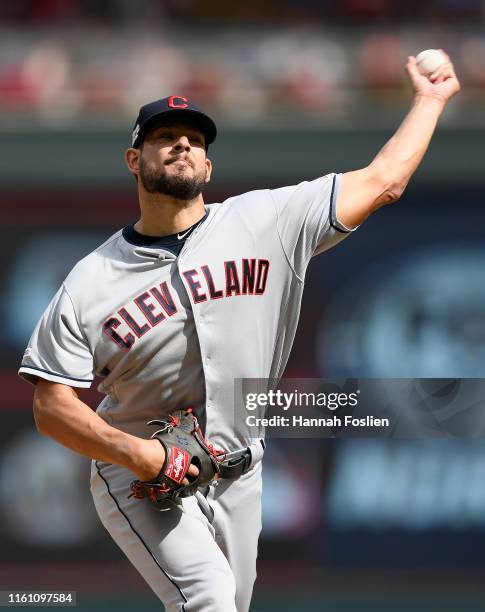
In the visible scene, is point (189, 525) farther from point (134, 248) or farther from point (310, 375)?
point (310, 375)

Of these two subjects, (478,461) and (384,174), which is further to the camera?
(478,461)

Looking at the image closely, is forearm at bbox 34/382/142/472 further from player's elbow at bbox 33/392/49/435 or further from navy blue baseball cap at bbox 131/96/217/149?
navy blue baseball cap at bbox 131/96/217/149

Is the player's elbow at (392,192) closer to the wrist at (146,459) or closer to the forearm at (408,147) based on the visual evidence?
the forearm at (408,147)

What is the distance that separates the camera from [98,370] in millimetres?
3408

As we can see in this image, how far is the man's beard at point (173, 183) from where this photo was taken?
131 inches

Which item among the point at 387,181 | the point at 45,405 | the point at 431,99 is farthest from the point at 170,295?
the point at 431,99

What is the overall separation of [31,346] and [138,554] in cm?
64

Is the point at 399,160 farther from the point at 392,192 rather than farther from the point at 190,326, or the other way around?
the point at 190,326

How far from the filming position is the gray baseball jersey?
3.28 m

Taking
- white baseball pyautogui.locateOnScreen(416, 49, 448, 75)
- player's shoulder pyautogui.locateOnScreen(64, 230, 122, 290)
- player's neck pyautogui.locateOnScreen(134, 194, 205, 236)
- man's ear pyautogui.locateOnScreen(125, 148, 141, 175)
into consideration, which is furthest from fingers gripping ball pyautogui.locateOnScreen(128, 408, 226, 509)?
white baseball pyautogui.locateOnScreen(416, 49, 448, 75)

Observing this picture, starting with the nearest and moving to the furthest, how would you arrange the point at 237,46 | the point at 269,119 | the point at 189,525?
the point at 189,525 → the point at 269,119 → the point at 237,46

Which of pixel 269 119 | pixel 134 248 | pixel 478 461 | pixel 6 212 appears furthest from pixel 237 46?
pixel 134 248

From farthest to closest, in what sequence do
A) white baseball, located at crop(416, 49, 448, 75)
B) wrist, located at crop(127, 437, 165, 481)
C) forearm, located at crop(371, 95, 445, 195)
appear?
white baseball, located at crop(416, 49, 448, 75) < forearm, located at crop(371, 95, 445, 195) < wrist, located at crop(127, 437, 165, 481)

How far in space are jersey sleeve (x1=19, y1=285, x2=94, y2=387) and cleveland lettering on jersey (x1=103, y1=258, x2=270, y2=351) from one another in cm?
9
